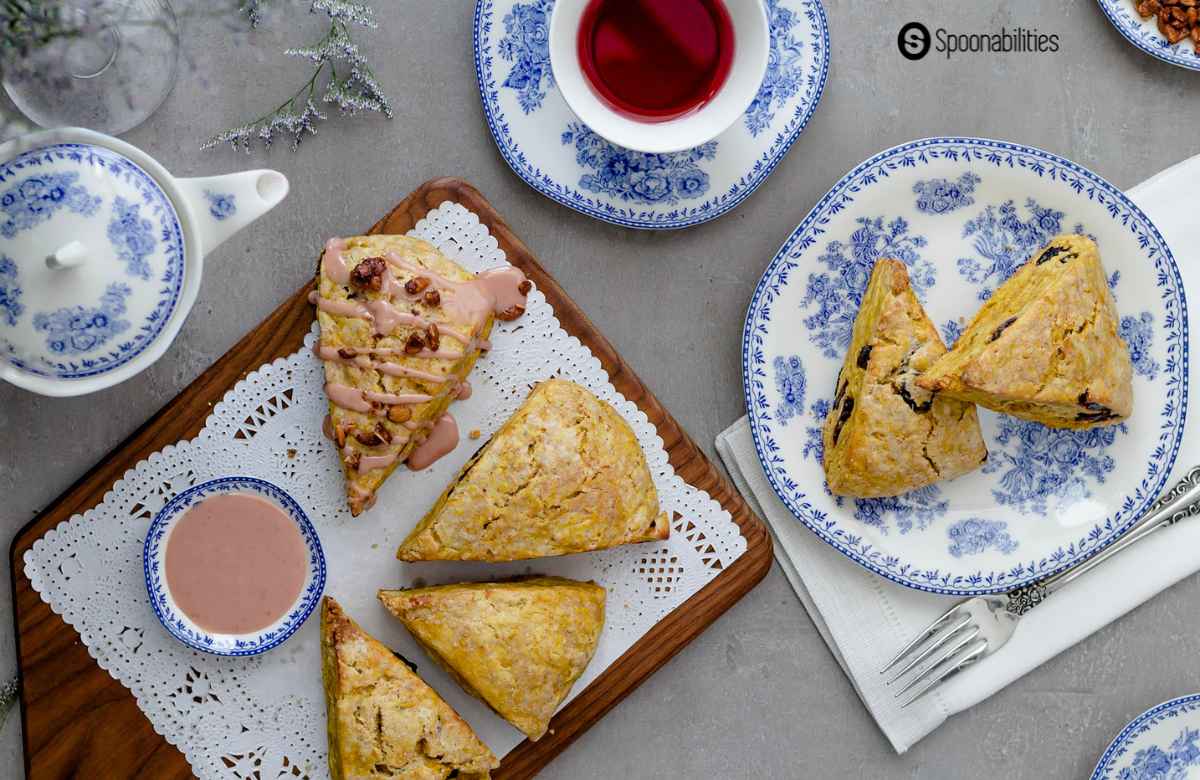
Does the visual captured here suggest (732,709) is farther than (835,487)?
Yes

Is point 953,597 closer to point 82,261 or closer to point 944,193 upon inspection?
point 944,193

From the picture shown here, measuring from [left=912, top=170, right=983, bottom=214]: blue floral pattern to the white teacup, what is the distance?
25.8 inches

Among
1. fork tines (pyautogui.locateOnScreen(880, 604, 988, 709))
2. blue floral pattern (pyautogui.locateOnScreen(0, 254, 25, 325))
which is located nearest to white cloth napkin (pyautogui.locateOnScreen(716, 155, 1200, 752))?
fork tines (pyautogui.locateOnScreen(880, 604, 988, 709))

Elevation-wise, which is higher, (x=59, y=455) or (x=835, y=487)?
(x=835, y=487)

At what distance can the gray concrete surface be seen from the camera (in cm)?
337

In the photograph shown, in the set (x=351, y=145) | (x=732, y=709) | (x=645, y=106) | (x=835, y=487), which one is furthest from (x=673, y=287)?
(x=732, y=709)

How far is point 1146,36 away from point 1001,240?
33.0 inches

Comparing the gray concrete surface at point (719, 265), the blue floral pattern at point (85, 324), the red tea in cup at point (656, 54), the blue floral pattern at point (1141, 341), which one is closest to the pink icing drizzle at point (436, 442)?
the gray concrete surface at point (719, 265)

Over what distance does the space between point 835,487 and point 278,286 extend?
189 centimetres

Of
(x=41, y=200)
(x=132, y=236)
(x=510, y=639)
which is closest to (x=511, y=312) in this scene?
(x=510, y=639)

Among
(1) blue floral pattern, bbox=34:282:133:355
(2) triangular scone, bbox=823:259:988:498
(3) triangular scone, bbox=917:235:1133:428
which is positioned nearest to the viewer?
(1) blue floral pattern, bbox=34:282:133:355

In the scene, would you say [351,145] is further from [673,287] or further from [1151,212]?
[1151,212]

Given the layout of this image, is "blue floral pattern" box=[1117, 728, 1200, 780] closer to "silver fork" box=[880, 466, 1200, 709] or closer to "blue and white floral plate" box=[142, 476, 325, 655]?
"silver fork" box=[880, 466, 1200, 709]

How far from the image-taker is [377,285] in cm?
307
